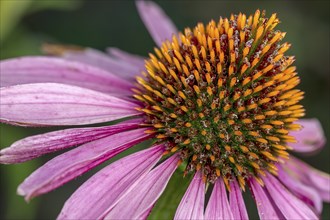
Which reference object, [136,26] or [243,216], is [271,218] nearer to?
[243,216]

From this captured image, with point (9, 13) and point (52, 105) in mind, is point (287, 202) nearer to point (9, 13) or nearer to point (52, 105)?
point (52, 105)

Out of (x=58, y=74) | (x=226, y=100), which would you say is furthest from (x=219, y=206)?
(x=58, y=74)

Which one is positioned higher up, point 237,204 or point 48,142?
point 48,142

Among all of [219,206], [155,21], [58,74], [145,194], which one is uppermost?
[155,21]

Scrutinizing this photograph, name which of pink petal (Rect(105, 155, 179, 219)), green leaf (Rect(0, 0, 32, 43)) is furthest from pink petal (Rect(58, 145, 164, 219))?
green leaf (Rect(0, 0, 32, 43))

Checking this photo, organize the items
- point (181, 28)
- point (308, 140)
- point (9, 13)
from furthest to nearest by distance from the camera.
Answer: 1. point (181, 28)
2. point (9, 13)
3. point (308, 140)

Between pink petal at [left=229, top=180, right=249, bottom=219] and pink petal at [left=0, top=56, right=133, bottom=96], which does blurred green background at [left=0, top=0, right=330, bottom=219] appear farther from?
pink petal at [left=229, top=180, right=249, bottom=219]

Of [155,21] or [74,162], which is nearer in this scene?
[74,162]
